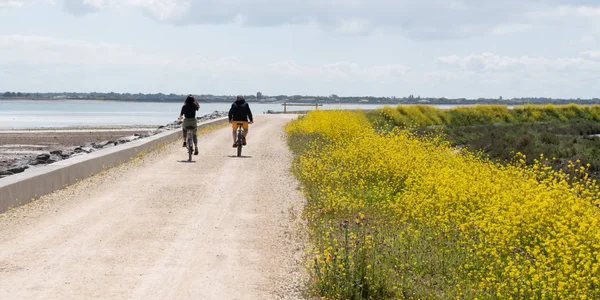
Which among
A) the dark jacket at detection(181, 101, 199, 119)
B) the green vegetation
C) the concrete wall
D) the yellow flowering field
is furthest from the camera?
the green vegetation

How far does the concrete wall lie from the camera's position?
40.1ft

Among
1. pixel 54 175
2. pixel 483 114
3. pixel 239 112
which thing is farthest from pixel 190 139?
pixel 483 114

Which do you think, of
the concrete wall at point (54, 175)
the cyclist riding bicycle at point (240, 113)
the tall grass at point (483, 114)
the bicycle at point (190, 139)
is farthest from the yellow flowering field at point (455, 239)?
the tall grass at point (483, 114)

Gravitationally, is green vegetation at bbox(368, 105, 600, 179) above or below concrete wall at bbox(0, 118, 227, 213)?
below

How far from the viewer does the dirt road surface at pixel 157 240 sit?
24.5 feet

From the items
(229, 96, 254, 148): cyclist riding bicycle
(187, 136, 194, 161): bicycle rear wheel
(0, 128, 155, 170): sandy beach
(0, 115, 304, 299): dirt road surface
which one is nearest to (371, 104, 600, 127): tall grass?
(0, 128, 155, 170): sandy beach

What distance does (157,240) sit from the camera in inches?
381

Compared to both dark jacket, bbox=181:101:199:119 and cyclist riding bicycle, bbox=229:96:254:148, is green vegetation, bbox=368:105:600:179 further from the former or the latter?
dark jacket, bbox=181:101:199:119

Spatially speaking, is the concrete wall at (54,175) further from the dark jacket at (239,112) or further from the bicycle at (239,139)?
the dark jacket at (239,112)

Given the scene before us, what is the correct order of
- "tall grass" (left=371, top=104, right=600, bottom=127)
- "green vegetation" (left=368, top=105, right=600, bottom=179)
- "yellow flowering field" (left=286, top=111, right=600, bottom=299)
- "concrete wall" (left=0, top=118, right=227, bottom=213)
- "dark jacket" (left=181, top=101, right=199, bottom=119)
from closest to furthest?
"yellow flowering field" (left=286, top=111, right=600, bottom=299) < "concrete wall" (left=0, top=118, right=227, bottom=213) < "dark jacket" (left=181, top=101, right=199, bottom=119) < "green vegetation" (left=368, top=105, right=600, bottom=179) < "tall grass" (left=371, top=104, right=600, bottom=127)

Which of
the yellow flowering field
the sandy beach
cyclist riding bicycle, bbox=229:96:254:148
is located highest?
cyclist riding bicycle, bbox=229:96:254:148

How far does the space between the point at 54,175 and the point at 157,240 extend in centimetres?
540

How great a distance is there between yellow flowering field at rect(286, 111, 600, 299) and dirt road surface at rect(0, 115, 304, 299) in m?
0.53

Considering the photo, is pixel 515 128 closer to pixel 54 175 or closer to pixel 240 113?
pixel 240 113
